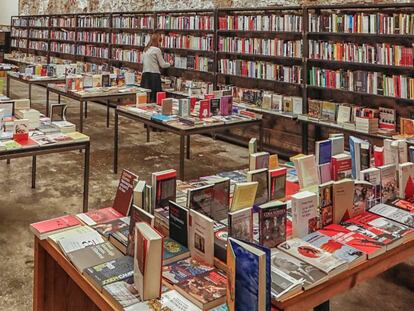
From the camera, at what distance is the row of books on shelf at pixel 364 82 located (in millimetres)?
5539

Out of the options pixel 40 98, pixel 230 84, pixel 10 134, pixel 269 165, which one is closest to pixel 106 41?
pixel 40 98

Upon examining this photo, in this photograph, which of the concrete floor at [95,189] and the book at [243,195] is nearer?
the book at [243,195]

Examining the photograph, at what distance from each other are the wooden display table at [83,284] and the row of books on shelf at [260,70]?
468 cm

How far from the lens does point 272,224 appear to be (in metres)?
2.10

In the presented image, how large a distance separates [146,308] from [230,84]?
6627 millimetres

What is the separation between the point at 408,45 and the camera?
18.2ft

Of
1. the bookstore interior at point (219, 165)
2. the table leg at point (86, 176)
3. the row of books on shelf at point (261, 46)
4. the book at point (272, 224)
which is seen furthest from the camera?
the row of books on shelf at point (261, 46)

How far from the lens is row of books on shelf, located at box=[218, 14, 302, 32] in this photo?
6591 millimetres

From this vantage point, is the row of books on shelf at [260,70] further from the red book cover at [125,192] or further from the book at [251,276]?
the book at [251,276]

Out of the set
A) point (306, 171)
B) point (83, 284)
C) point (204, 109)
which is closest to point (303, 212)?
point (306, 171)

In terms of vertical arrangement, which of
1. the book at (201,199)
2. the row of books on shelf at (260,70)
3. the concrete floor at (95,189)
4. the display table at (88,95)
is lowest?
the concrete floor at (95,189)

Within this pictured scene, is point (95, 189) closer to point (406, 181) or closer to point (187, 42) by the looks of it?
point (406, 181)

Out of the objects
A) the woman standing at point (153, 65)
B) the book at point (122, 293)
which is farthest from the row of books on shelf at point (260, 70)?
the book at point (122, 293)

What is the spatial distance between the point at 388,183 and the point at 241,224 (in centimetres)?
116
